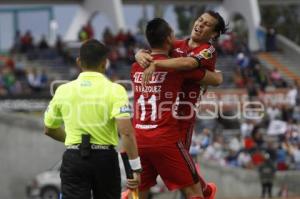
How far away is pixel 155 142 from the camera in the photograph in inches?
349

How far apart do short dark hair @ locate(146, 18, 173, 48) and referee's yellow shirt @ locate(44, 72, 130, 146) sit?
90cm

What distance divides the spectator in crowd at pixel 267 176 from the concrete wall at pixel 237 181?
0.43 m

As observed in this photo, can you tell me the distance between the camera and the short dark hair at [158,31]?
28.3 ft

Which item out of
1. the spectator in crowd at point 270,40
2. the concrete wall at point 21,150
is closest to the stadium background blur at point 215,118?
the concrete wall at point 21,150

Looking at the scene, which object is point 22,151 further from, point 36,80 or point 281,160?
point 281,160

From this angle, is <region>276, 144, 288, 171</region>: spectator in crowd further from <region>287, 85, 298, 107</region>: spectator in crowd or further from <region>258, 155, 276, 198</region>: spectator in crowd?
<region>287, 85, 298, 107</region>: spectator in crowd

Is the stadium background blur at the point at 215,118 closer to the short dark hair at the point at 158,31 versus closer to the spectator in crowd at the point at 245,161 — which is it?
the spectator in crowd at the point at 245,161

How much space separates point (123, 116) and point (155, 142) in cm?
116

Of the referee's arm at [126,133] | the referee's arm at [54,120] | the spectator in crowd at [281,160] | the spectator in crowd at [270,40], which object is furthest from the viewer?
the spectator in crowd at [270,40]

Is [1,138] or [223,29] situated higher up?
[223,29]

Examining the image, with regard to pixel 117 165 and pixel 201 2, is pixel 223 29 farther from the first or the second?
pixel 201 2

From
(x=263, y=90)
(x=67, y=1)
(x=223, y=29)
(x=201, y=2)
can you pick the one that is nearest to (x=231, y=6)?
(x=201, y=2)

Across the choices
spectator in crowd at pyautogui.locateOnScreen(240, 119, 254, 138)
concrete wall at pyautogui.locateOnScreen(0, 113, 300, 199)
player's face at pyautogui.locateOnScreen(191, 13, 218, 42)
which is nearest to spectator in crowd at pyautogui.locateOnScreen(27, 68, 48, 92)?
concrete wall at pyautogui.locateOnScreen(0, 113, 300, 199)

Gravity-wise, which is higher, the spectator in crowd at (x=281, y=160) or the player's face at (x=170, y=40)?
the player's face at (x=170, y=40)
